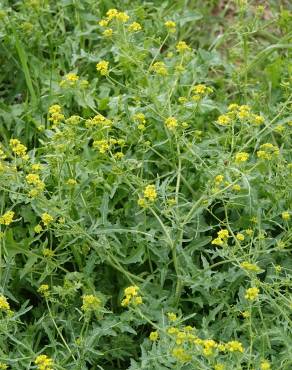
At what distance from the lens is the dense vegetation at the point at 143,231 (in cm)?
313

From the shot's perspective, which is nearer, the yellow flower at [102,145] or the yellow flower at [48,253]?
the yellow flower at [102,145]

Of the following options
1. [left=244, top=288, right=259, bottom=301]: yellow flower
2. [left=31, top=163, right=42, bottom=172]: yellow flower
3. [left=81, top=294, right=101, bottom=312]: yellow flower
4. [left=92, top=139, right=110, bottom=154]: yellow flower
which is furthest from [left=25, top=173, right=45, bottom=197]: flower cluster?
[left=244, top=288, right=259, bottom=301]: yellow flower

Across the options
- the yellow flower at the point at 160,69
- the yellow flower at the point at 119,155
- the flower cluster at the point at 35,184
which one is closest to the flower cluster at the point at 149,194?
the yellow flower at the point at 119,155

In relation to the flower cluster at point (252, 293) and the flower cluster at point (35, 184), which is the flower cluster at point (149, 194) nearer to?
the flower cluster at point (35, 184)

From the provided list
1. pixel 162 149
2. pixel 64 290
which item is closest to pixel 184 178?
pixel 162 149

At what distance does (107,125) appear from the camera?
3.38 metres

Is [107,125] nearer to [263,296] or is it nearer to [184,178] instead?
[184,178]

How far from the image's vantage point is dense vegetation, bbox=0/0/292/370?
3131 millimetres

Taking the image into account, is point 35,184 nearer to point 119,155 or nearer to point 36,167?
point 36,167

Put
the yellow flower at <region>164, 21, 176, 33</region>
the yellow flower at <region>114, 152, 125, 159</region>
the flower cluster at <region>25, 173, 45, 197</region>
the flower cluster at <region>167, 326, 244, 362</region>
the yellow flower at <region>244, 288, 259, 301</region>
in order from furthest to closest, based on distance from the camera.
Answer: the yellow flower at <region>164, 21, 176, 33</region> < the yellow flower at <region>114, 152, 125, 159</region> < the flower cluster at <region>25, 173, 45, 197</region> < the yellow flower at <region>244, 288, 259, 301</region> < the flower cluster at <region>167, 326, 244, 362</region>

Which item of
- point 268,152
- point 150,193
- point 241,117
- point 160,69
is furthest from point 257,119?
point 150,193

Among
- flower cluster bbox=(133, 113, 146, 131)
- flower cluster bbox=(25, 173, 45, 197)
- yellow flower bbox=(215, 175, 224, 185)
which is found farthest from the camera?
flower cluster bbox=(133, 113, 146, 131)

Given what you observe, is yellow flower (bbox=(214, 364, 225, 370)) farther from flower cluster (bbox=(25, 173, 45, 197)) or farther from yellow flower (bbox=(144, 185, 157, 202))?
flower cluster (bbox=(25, 173, 45, 197))

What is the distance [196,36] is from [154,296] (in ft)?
7.50
